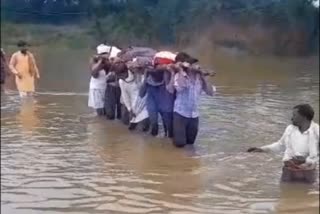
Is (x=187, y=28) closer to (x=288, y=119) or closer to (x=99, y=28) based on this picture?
(x=99, y=28)

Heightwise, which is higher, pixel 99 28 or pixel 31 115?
pixel 99 28

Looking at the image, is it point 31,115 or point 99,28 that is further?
point 31,115

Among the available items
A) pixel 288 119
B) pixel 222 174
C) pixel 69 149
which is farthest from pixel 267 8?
pixel 288 119

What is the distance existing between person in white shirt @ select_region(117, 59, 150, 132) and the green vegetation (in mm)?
4113

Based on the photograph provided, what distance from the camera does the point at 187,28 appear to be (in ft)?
10.7

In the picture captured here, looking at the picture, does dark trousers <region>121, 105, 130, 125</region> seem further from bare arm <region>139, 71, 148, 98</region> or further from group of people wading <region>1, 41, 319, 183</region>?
bare arm <region>139, 71, 148, 98</region>

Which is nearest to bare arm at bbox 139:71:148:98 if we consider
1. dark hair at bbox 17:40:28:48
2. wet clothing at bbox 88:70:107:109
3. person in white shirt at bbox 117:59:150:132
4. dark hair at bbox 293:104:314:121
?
person in white shirt at bbox 117:59:150:132

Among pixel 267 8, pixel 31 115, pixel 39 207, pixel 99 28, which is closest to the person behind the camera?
pixel 99 28

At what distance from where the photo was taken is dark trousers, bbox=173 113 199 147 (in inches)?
269

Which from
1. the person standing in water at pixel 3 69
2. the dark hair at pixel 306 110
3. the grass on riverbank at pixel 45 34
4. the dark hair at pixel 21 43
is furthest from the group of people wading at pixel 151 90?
the person standing in water at pixel 3 69

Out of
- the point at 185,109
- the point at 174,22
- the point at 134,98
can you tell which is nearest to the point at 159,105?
the point at 134,98

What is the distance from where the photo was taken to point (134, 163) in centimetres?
617

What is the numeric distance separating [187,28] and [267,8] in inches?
14.9

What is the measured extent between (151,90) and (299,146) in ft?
9.15
